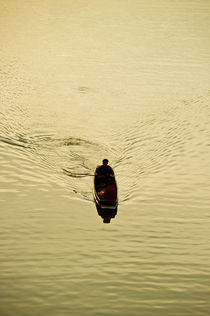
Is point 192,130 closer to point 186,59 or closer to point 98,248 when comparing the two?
point 98,248

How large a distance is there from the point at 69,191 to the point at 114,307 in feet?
20.9

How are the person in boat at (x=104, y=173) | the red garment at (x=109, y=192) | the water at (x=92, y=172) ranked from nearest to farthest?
the water at (x=92, y=172), the red garment at (x=109, y=192), the person in boat at (x=104, y=173)

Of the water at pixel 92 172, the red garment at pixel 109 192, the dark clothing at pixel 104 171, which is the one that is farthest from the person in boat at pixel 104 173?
the red garment at pixel 109 192

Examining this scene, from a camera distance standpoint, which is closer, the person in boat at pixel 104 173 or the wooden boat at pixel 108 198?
the wooden boat at pixel 108 198

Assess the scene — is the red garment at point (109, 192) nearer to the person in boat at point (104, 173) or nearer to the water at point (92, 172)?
the water at point (92, 172)

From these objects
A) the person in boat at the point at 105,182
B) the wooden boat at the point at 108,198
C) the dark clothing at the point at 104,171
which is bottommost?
the wooden boat at the point at 108,198

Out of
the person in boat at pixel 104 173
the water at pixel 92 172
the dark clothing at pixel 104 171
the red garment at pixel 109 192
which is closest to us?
the water at pixel 92 172

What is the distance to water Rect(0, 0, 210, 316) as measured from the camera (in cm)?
1373

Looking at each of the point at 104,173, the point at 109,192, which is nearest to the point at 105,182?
the point at 104,173

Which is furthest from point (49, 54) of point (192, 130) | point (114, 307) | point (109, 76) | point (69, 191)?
point (114, 307)

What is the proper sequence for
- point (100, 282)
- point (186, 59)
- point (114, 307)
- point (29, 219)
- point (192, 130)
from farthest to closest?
1. point (186, 59)
2. point (192, 130)
3. point (29, 219)
4. point (100, 282)
5. point (114, 307)

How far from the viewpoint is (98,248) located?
15.4 m

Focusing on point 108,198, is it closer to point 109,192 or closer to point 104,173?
point 109,192

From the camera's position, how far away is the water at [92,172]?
1373cm
